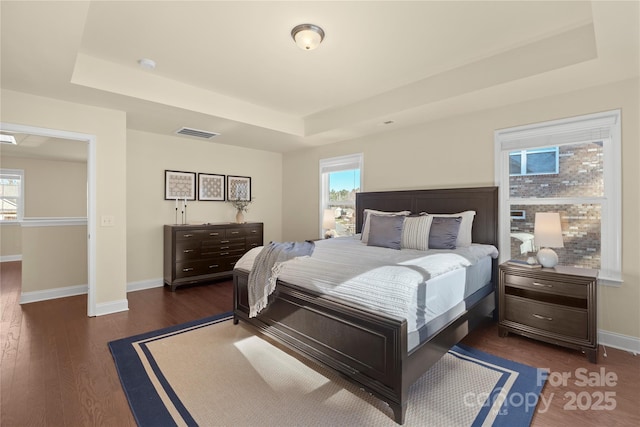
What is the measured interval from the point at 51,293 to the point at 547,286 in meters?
6.01

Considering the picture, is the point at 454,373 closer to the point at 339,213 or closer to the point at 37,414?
the point at 37,414

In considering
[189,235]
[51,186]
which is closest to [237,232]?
[189,235]

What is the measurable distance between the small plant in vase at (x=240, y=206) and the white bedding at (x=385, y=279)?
297 centimetres

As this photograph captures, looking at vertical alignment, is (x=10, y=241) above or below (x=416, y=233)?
below

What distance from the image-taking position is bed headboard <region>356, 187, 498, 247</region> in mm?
3477

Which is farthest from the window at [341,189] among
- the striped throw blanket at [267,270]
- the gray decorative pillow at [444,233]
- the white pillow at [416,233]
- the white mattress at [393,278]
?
the white mattress at [393,278]

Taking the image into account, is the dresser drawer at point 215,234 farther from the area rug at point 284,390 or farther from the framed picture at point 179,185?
the area rug at point 284,390

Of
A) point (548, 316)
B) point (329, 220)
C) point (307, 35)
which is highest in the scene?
point (307, 35)

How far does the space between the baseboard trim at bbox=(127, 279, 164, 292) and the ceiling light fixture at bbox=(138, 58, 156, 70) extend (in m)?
3.16

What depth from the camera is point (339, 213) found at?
5.42 metres

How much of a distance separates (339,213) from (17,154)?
669 centimetres

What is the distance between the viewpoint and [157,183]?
4.86 m

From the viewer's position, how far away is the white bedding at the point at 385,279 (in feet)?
6.24

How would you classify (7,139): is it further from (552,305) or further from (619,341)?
(619,341)
